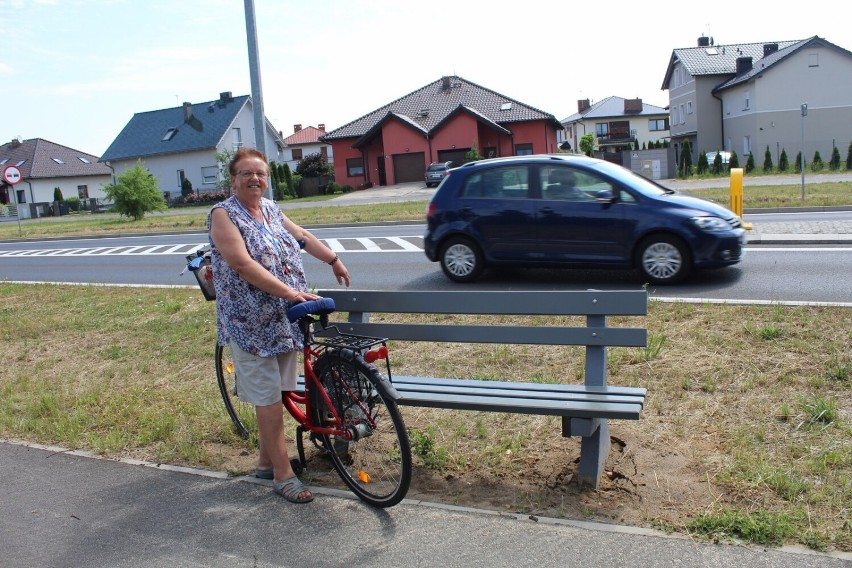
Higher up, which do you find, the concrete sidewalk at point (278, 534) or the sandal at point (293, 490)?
the sandal at point (293, 490)

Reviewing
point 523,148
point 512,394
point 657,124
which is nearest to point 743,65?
point 523,148

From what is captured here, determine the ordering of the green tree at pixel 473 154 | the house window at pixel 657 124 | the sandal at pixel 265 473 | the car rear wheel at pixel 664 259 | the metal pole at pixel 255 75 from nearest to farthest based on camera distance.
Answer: the sandal at pixel 265 473
the metal pole at pixel 255 75
the car rear wheel at pixel 664 259
the green tree at pixel 473 154
the house window at pixel 657 124

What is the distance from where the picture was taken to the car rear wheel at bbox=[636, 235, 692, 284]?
34.8ft

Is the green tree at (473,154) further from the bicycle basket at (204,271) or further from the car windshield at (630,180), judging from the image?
the bicycle basket at (204,271)

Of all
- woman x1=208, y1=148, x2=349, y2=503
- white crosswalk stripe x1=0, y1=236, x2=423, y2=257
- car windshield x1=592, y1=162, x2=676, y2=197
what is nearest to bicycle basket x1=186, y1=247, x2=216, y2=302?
woman x1=208, y1=148, x2=349, y2=503

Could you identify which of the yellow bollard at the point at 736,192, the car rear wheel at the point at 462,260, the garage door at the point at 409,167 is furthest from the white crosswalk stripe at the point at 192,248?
the garage door at the point at 409,167

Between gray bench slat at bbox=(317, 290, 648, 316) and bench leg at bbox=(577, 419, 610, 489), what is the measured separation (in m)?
0.67

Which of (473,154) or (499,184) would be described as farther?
(473,154)

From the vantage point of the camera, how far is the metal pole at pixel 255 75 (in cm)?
848

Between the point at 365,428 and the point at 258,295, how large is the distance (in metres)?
0.91

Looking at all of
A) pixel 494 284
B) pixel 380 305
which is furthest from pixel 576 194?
pixel 380 305

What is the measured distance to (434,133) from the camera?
2376 inches

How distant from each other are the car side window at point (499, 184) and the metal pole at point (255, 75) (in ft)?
12.4

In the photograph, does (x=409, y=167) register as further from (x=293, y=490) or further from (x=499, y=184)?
(x=293, y=490)
